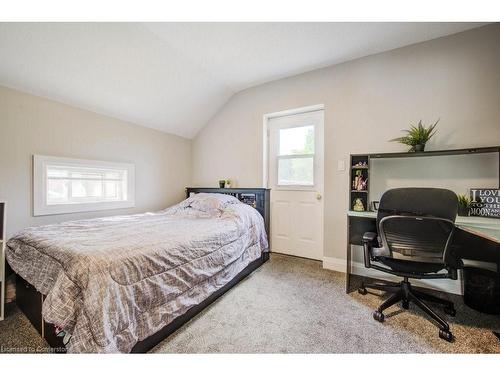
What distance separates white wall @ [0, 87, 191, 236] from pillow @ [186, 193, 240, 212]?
87cm

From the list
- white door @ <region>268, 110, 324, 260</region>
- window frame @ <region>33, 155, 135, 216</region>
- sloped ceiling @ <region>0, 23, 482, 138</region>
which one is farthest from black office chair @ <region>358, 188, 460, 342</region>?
window frame @ <region>33, 155, 135, 216</region>

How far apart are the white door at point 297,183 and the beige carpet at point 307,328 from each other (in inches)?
39.0

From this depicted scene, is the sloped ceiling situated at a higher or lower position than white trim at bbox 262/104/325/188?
higher

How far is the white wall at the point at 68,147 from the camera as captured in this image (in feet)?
6.64

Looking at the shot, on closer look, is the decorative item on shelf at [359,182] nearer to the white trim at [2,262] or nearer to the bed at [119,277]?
the bed at [119,277]

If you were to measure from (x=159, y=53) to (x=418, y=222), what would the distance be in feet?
9.49

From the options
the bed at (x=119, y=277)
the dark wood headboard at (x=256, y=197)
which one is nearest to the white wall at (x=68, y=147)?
the bed at (x=119, y=277)

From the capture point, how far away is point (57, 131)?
2.33 metres

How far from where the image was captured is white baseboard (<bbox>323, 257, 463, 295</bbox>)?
2.07m

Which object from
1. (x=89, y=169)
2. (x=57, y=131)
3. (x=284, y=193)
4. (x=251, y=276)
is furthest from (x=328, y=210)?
(x=57, y=131)

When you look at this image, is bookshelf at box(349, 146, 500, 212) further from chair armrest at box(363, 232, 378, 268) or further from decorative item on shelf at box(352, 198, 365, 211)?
chair armrest at box(363, 232, 378, 268)

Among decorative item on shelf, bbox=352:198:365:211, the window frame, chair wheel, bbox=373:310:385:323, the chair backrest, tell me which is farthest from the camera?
decorative item on shelf, bbox=352:198:365:211

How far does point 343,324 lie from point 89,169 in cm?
317

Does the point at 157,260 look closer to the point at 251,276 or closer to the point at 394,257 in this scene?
the point at 251,276
